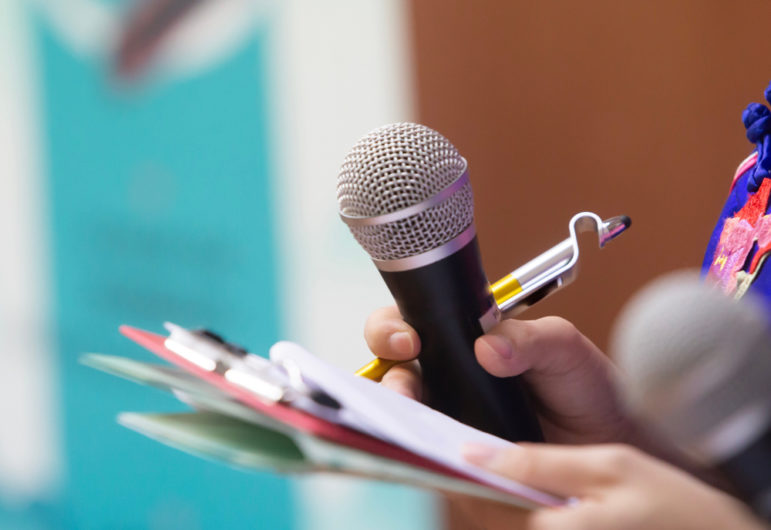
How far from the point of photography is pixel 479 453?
391 millimetres

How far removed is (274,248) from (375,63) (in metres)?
0.48

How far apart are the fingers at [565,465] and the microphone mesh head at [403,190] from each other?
0.63 ft

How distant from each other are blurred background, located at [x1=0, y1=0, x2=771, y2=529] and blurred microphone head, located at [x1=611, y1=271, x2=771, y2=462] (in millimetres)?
1384

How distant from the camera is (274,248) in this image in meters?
1.75

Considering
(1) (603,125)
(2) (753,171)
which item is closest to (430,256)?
(2) (753,171)

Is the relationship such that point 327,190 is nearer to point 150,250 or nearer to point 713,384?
point 150,250

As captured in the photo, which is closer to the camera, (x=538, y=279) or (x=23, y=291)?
(x=538, y=279)

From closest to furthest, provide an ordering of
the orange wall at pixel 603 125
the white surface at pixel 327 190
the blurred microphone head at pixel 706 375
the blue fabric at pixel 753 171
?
the blurred microphone head at pixel 706 375 → the blue fabric at pixel 753 171 → the white surface at pixel 327 190 → the orange wall at pixel 603 125

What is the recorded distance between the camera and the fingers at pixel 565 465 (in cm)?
35

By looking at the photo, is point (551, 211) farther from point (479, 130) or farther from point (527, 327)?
point (527, 327)

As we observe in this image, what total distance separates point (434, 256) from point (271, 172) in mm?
1262

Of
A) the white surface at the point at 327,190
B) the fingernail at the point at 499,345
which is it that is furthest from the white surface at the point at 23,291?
the fingernail at the point at 499,345

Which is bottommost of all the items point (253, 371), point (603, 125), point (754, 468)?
point (754, 468)

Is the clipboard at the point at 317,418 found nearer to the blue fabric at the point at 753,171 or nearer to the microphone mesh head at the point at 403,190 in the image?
the microphone mesh head at the point at 403,190
